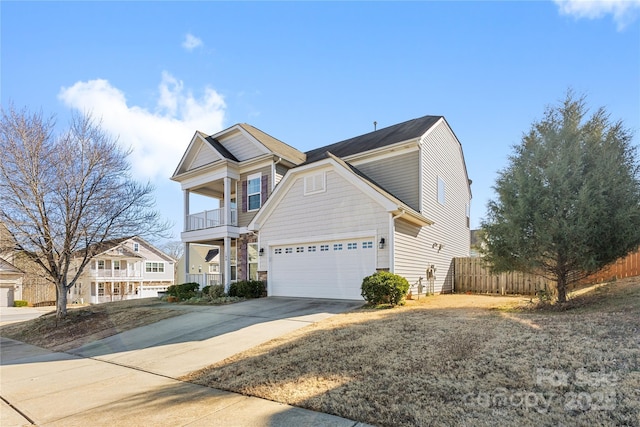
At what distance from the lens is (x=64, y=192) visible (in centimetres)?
1321

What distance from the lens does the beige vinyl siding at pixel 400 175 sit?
1445 cm

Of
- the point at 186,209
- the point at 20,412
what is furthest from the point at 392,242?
the point at 186,209

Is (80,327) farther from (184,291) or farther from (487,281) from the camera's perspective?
(487,281)

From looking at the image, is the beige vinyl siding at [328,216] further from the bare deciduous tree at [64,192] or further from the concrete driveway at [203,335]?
the bare deciduous tree at [64,192]

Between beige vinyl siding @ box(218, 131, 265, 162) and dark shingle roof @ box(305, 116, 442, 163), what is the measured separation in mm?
3008

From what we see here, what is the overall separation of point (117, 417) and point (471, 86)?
1267 cm

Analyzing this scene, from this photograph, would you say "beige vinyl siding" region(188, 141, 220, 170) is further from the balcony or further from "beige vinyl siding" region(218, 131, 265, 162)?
the balcony

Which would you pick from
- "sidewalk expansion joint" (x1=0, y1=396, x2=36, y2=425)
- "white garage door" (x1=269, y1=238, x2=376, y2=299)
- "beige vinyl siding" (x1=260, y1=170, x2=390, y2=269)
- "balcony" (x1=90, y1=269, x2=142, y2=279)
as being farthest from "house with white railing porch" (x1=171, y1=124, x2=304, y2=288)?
"balcony" (x1=90, y1=269, x2=142, y2=279)

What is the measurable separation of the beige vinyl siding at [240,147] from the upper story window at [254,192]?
116cm

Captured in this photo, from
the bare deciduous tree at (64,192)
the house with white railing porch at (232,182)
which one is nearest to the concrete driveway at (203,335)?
the bare deciduous tree at (64,192)

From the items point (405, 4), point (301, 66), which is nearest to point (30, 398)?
point (301, 66)

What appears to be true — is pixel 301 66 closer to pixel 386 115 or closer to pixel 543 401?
pixel 386 115

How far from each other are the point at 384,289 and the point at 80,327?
10463mm

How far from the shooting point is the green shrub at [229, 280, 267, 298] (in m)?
14.9
